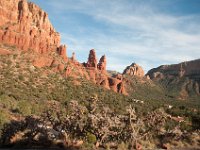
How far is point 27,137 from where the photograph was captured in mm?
36469

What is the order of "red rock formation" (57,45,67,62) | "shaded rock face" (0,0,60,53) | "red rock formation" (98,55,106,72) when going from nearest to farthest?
"shaded rock face" (0,0,60,53) < "red rock formation" (57,45,67,62) < "red rock formation" (98,55,106,72)

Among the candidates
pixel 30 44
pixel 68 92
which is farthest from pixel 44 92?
pixel 30 44

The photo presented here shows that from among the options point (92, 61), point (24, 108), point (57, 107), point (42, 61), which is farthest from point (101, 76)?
point (57, 107)

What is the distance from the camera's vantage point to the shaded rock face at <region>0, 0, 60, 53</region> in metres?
100

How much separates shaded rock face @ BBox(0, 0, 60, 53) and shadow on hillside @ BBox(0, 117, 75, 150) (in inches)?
2509

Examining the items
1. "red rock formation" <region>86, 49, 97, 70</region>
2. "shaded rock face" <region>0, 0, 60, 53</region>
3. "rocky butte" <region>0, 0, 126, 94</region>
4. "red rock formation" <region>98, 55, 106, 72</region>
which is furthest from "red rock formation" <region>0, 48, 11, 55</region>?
"red rock formation" <region>98, 55, 106, 72</region>

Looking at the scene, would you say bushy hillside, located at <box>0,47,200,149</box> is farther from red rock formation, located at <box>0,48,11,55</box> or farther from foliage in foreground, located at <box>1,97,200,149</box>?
red rock formation, located at <box>0,48,11,55</box>

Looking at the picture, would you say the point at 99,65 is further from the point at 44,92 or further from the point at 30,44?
the point at 44,92

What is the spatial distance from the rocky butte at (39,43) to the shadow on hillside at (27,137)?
52230 millimetres

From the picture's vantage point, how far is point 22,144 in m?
34.9

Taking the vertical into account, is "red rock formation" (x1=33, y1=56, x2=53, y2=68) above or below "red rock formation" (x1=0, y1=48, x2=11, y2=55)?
below

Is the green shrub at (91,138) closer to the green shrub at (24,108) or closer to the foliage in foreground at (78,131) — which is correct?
the foliage in foreground at (78,131)

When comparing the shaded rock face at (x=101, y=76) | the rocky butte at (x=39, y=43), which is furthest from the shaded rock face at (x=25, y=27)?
the shaded rock face at (x=101, y=76)

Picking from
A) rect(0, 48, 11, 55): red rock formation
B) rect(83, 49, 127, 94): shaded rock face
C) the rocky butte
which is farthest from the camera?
rect(83, 49, 127, 94): shaded rock face
